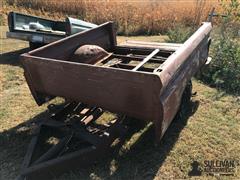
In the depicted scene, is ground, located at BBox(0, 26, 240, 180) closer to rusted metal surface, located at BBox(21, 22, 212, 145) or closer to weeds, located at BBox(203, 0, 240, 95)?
weeds, located at BBox(203, 0, 240, 95)

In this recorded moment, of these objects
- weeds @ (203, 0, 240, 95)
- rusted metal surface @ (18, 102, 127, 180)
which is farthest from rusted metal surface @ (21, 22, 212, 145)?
weeds @ (203, 0, 240, 95)

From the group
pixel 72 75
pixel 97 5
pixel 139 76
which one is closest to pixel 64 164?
pixel 72 75

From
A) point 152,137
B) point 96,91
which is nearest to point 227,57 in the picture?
point 152,137

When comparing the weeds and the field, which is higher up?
the weeds

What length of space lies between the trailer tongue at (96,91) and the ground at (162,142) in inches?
10.8

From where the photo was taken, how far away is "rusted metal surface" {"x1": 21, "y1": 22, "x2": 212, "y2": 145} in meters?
2.41

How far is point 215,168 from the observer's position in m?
3.01

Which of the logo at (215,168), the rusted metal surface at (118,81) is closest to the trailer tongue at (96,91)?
the rusted metal surface at (118,81)

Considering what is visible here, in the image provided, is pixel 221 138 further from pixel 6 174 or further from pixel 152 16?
pixel 152 16

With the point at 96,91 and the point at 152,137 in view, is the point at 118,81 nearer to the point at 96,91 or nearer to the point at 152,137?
the point at 96,91

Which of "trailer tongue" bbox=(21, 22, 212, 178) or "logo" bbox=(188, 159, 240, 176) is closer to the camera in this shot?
"trailer tongue" bbox=(21, 22, 212, 178)

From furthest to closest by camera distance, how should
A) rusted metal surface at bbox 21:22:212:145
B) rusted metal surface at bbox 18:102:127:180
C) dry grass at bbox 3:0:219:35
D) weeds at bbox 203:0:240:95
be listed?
1. dry grass at bbox 3:0:219:35
2. weeds at bbox 203:0:240:95
3. rusted metal surface at bbox 18:102:127:180
4. rusted metal surface at bbox 21:22:212:145

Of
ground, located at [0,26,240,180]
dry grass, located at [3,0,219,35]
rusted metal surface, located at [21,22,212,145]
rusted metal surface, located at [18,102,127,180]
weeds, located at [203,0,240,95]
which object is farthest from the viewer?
dry grass, located at [3,0,219,35]

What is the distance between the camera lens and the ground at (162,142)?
293cm
